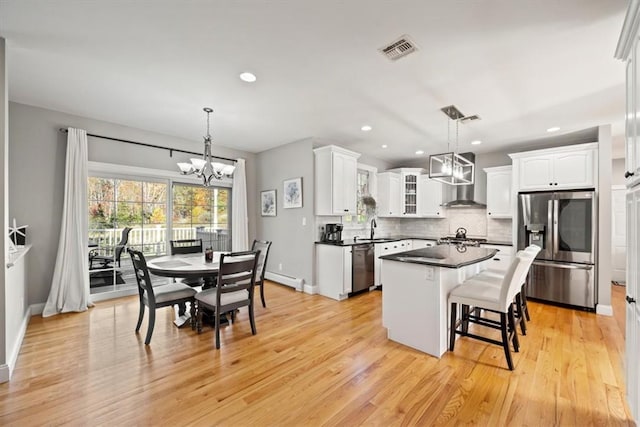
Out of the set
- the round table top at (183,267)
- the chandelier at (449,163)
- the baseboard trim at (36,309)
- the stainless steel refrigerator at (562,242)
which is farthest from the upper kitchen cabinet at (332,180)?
the baseboard trim at (36,309)

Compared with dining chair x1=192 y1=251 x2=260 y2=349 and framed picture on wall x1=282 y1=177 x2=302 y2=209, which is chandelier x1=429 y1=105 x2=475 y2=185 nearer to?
framed picture on wall x1=282 y1=177 x2=302 y2=209

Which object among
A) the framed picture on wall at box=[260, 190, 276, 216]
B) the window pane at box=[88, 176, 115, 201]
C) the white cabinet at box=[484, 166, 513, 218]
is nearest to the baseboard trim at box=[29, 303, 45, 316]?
the window pane at box=[88, 176, 115, 201]

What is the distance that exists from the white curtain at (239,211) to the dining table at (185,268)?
5.73 ft

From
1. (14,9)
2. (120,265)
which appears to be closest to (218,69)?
(14,9)

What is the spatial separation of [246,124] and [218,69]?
1.51m

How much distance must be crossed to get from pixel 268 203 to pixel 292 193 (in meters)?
0.79

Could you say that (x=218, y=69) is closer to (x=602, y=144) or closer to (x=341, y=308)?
(x=341, y=308)

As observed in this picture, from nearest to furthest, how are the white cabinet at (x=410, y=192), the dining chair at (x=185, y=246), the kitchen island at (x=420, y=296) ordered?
the kitchen island at (x=420, y=296) → the dining chair at (x=185, y=246) → the white cabinet at (x=410, y=192)

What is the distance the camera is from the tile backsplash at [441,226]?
5371 mm

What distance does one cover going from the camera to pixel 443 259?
278 centimetres

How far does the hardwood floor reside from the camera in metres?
1.81

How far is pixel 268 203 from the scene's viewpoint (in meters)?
5.57

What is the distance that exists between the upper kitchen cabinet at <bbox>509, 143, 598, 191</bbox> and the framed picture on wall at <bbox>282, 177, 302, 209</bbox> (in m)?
3.65

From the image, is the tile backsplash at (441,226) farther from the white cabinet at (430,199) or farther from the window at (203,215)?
the window at (203,215)
